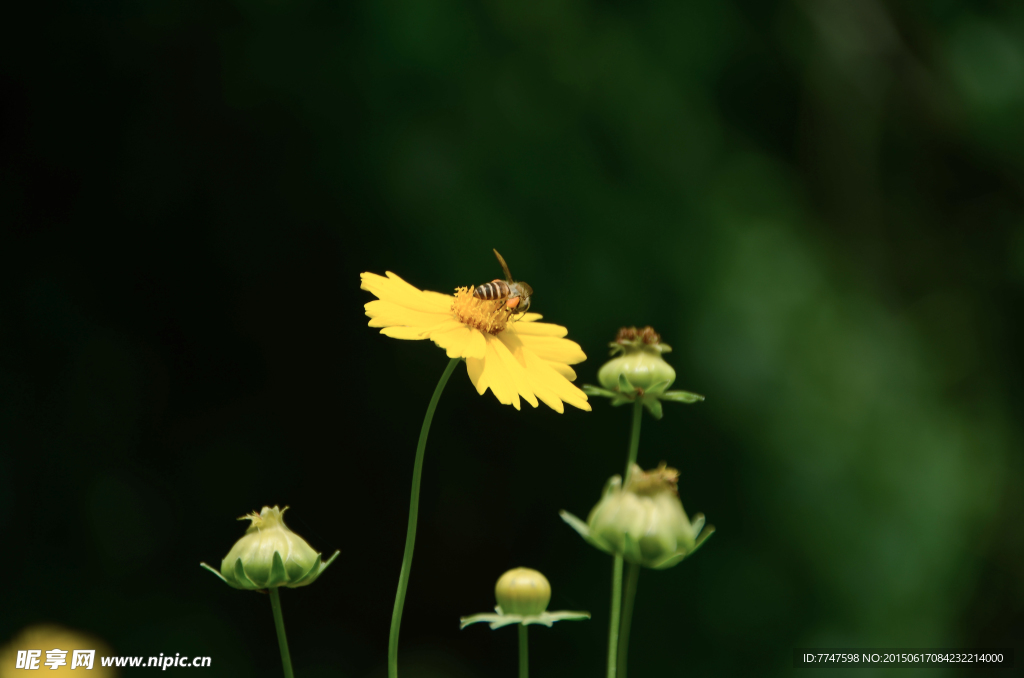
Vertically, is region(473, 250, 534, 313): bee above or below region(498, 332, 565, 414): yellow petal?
above

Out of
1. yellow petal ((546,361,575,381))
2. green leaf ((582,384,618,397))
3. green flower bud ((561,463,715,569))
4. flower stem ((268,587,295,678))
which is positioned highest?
yellow petal ((546,361,575,381))

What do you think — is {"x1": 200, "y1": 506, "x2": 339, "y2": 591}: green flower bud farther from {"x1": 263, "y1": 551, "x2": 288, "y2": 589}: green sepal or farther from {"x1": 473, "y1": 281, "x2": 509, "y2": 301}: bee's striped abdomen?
{"x1": 473, "y1": 281, "x2": 509, "y2": 301}: bee's striped abdomen

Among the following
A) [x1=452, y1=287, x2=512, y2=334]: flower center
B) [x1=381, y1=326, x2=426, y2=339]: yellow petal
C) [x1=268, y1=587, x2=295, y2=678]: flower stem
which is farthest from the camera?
[x1=452, y1=287, x2=512, y2=334]: flower center

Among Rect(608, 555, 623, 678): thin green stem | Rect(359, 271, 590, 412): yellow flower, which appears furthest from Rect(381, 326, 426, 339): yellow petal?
Rect(608, 555, 623, 678): thin green stem

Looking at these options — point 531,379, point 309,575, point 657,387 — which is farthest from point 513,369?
point 309,575

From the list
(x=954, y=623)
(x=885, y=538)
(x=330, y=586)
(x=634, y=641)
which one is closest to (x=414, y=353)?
(x=330, y=586)

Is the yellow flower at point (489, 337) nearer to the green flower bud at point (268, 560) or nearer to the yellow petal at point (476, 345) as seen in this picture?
the yellow petal at point (476, 345)

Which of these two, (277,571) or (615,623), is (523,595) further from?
(277,571)
